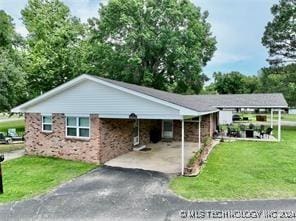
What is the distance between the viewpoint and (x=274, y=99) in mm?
23281

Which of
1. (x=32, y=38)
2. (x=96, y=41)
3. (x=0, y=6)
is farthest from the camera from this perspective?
(x=96, y=41)

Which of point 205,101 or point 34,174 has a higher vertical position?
point 205,101

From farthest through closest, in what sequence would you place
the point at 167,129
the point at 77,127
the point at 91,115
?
the point at 167,129 < the point at 77,127 < the point at 91,115

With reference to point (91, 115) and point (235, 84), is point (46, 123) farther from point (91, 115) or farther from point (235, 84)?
point (235, 84)

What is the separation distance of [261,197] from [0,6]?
24084mm

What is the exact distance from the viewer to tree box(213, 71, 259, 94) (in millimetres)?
62438

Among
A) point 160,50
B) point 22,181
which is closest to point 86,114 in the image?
point 22,181

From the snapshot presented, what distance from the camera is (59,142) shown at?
46.5 feet

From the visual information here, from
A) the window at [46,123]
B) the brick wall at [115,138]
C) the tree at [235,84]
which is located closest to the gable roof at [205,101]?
the window at [46,123]

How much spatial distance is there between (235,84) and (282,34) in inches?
1274

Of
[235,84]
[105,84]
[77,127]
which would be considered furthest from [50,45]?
[235,84]

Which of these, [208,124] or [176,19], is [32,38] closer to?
[176,19]

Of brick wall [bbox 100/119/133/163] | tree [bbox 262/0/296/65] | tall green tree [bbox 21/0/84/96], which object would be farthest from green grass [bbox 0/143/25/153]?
tree [bbox 262/0/296/65]

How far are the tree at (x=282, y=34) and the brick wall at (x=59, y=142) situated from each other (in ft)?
Answer: 84.4
